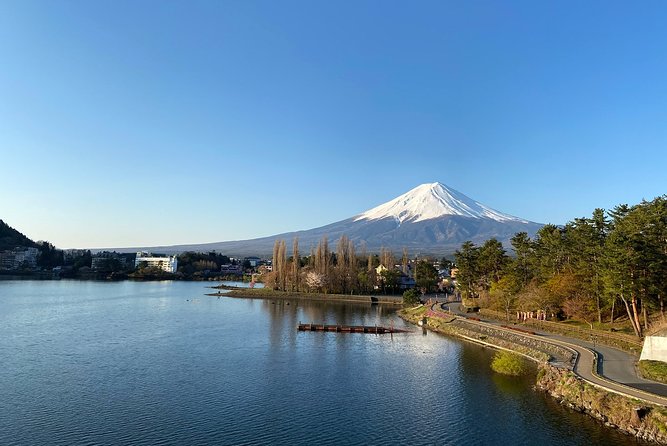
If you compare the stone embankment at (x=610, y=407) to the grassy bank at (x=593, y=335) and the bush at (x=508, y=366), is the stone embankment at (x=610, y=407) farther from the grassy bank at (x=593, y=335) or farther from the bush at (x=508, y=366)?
the grassy bank at (x=593, y=335)

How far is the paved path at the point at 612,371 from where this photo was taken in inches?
767

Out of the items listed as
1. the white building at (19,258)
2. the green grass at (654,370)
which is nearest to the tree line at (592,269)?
the green grass at (654,370)

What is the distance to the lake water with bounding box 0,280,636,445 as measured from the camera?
60.0ft

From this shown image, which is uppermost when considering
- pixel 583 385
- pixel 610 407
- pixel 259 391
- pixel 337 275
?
pixel 337 275

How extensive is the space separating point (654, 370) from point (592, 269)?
16.0 m

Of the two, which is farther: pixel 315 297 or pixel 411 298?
pixel 315 297

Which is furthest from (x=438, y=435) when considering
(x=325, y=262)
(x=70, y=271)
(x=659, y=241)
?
(x=70, y=271)

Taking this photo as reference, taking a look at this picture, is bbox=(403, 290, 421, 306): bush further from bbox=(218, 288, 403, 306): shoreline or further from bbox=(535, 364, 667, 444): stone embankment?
bbox=(535, 364, 667, 444): stone embankment

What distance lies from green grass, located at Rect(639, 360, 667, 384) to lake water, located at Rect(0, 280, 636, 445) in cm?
456

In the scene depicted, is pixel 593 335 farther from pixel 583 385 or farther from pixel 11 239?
pixel 11 239

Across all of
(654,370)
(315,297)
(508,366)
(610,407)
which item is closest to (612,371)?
(654,370)

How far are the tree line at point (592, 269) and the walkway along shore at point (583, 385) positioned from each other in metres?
4.40

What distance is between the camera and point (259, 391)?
23734 mm

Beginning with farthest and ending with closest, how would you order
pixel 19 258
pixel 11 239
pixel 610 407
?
pixel 11 239
pixel 19 258
pixel 610 407
